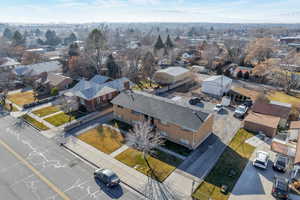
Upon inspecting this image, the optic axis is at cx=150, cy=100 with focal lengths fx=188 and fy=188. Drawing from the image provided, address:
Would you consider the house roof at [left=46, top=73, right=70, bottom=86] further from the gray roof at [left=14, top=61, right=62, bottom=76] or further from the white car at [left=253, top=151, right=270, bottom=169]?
the white car at [left=253, top=151, right=270, bottom=169]

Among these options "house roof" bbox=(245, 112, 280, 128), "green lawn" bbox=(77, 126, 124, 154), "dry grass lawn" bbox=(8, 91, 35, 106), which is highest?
"house roof" bbox=(245, 112, 280, 128)

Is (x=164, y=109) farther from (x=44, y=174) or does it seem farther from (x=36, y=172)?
(x=36, y=172)

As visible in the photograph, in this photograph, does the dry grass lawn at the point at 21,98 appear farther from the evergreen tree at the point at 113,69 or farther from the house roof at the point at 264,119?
the house roof at the point at 264,119

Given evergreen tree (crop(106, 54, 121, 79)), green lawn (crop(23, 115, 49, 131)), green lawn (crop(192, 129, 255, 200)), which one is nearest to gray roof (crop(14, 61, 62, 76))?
evergreen tree (crop(106, 54, 121, 79))

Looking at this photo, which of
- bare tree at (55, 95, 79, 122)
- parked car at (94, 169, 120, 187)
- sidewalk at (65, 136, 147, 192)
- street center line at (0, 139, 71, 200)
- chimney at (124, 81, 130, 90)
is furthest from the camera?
chimney at (124, 81, 130, 90)

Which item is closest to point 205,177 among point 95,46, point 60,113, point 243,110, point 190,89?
point 243,110

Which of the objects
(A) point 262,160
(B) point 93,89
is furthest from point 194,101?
(B) point 93,89
